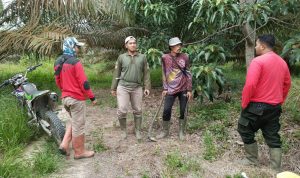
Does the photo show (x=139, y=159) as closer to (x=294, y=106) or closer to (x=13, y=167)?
(x=13, y=167)

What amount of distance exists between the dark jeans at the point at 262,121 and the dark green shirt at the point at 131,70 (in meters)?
1.86

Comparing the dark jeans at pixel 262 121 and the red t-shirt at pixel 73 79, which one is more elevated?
the red t-shirt at pixel 73 79

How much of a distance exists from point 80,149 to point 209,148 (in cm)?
188

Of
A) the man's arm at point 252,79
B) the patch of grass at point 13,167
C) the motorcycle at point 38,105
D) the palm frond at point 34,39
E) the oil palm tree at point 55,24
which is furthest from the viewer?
the oil palm tree at point 55,24

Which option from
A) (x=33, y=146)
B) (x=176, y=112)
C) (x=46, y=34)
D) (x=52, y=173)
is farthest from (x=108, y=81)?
(x=52, y=173)

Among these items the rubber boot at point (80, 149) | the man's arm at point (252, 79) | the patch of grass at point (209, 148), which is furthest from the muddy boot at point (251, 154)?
the rubber boot at point (80, 149)

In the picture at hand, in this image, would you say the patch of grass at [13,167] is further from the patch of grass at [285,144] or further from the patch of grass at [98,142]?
the patch of grass at [285,144]

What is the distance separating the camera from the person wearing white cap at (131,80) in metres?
6.57

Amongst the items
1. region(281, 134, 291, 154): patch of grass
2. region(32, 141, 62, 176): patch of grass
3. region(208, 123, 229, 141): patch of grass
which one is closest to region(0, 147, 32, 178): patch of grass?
region(32, 141, 62, 176): patch of grass

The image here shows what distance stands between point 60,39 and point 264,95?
5090 millimetres

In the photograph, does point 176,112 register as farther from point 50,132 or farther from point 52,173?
point 52,173

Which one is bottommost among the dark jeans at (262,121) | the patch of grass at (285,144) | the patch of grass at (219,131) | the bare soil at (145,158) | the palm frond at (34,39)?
the bare soil at (145,158)

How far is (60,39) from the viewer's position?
890cm

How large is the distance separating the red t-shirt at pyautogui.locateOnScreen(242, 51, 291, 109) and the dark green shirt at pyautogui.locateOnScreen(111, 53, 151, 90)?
1.93 m
